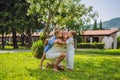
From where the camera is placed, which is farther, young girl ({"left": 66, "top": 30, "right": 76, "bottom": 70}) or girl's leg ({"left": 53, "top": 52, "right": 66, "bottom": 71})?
young girl ({"left": 66, "top": 30, "right": 76, "bottom": 70})

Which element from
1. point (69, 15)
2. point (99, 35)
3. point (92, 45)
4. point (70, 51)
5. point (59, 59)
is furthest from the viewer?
point (99, 35)

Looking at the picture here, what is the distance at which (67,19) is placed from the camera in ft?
131

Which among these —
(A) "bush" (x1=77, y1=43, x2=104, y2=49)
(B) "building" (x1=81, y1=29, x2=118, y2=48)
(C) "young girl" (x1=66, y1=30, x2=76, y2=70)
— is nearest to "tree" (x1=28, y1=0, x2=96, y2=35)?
(A) "bush" (x1=77, y1=43, x2=104, y2=49)

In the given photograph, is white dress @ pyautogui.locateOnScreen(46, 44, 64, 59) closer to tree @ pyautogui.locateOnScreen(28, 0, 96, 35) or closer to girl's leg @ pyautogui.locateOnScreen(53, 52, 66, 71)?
girl's leg @ pyautogui.locateOnScreen(53, 52, 66, 71)

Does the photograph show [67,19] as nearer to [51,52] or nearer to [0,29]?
[0,29]

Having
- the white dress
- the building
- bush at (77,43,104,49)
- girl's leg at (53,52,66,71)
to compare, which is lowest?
bush at (77,43,104,49)

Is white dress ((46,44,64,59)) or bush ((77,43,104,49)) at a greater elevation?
white dress ((46,44,64,59))

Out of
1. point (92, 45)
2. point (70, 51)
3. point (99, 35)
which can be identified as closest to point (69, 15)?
point (92, 45)

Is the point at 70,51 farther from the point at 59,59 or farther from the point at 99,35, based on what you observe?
the point at 99,35

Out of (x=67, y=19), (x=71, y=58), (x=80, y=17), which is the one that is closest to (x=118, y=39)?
(x=80, y=17)

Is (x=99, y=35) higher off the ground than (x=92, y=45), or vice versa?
(x=99, y=35)

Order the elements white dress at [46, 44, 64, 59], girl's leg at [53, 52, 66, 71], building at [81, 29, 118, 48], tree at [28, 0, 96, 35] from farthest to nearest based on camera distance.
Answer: building at [81, 29, 118, 48]
tree at [28, 0, 96, 35]
white dress at [46, 44, 64, 59]
girl's leg at [53, 52, 66, 71]

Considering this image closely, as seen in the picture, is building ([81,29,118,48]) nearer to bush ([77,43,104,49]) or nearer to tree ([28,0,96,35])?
bush ([77,43,104,49])

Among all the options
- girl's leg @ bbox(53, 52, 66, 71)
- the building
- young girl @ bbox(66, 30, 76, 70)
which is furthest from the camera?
the building
